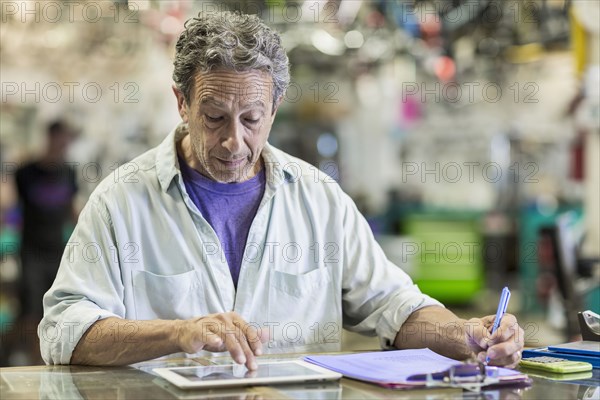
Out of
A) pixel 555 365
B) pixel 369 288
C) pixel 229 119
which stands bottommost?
pixel 555 365

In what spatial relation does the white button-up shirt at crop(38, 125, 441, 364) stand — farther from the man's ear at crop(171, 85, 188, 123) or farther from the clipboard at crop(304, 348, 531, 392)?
the clipboard at crop(304, 348, 531, 392)

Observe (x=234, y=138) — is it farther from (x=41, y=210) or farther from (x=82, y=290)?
(x=41, y=210)

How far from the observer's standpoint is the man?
7.09 ft

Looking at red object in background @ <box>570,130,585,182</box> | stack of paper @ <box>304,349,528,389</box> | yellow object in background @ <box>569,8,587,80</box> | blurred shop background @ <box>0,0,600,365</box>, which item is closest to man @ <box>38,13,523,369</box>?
stack of paper @ <box>304,349,528,389</box>

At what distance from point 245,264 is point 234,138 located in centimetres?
37

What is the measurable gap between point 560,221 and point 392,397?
12.3 ft

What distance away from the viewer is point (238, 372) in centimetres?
189

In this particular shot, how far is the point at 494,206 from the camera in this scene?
1005 centimetres

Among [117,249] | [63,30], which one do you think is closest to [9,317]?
[63,30]

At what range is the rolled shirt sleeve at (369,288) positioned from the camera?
A: 2.48m

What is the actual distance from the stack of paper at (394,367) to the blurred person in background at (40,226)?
4.07 metres

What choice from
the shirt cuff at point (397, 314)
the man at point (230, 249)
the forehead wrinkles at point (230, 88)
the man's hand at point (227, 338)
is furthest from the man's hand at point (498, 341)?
the forehead wrinkles at point (230, 88)

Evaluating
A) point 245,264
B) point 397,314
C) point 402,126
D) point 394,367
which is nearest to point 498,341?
point 394,367

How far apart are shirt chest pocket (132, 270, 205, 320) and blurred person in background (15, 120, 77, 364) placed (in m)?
3.63
